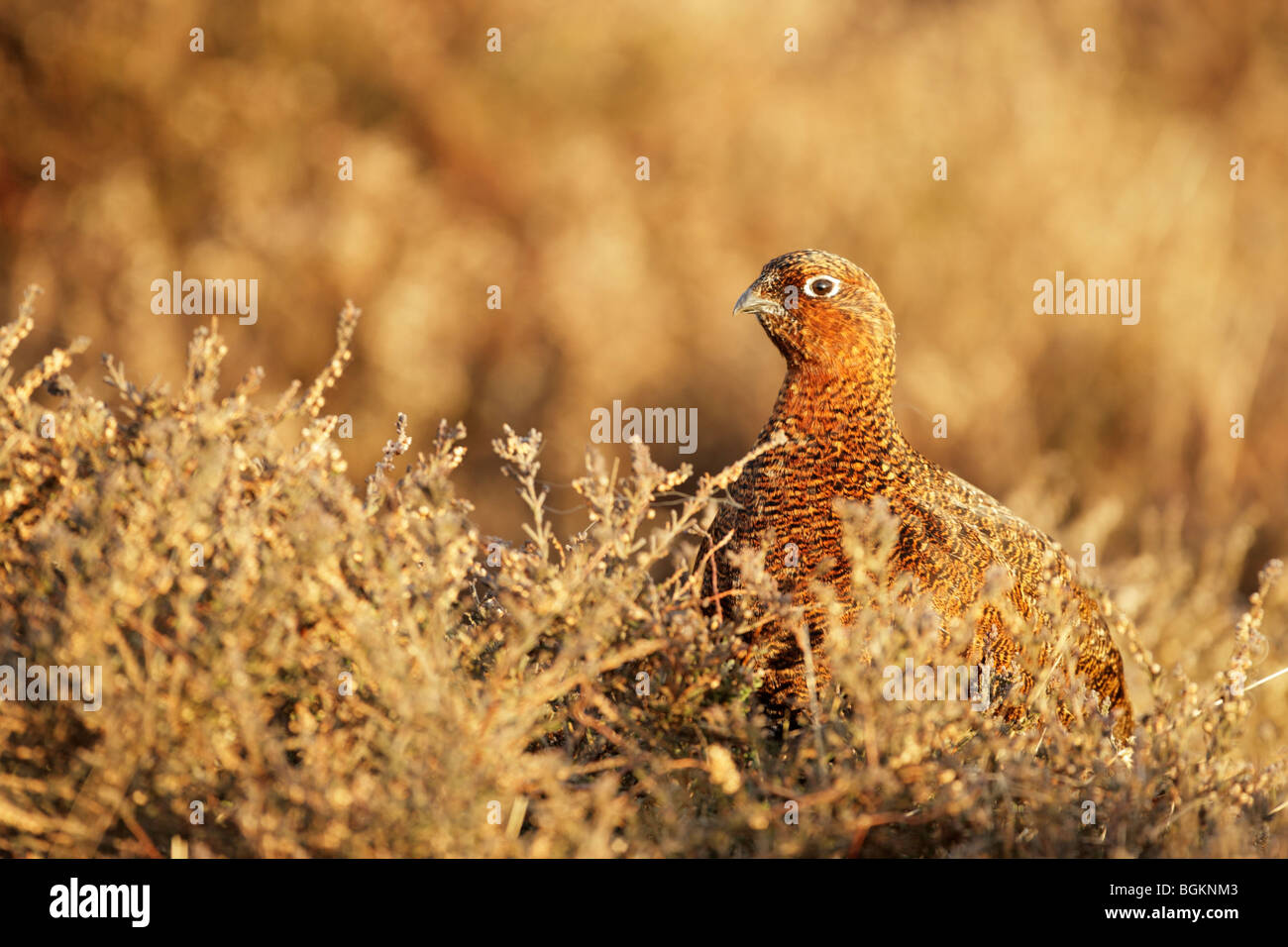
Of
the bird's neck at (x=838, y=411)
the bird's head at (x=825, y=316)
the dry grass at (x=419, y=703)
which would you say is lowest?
the dry grass at (x=419, y=703)

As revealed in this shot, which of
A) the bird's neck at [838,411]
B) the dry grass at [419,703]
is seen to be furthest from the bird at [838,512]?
the dry grass at [419,703]

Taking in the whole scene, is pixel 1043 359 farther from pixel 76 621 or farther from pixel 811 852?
pixel 76 621

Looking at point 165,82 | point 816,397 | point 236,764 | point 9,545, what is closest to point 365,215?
point 165,82

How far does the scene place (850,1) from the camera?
339 inches

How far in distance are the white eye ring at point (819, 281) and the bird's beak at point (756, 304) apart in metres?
0.10

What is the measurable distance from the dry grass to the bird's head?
29.8 inches

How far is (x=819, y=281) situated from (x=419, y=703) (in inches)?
69.9

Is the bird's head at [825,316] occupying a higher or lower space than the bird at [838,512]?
higher

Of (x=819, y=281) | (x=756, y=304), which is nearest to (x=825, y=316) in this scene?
(x=819, y=281)

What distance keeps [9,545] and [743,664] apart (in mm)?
1586

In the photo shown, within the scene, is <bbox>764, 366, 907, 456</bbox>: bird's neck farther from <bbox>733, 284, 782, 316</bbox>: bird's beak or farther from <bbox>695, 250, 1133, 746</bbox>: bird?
<bbox>733, 284, 782, 316</bbox>: bird's beak

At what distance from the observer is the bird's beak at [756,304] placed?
10.9 ft

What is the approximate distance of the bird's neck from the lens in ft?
10.3

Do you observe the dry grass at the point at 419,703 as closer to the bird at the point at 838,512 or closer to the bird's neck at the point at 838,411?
the bird at the point at 838,512
